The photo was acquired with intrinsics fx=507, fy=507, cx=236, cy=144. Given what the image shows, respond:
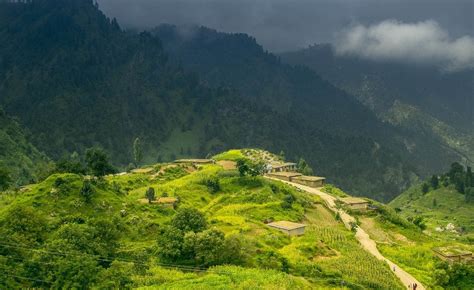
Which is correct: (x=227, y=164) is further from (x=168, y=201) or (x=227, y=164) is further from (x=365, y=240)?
(x=365, y=240)

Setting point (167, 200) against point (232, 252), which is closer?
point (232, 252)

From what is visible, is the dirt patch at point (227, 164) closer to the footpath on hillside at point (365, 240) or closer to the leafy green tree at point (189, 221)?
the footpath on hillside at point (365, 240)

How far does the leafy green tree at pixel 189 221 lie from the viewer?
235ft

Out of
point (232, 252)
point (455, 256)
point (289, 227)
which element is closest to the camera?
point (232, 252)

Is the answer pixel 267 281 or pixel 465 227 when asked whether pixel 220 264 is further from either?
pixel 465 227

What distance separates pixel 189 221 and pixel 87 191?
21225 millimetres

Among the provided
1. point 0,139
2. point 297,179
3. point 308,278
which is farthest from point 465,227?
point 0,139

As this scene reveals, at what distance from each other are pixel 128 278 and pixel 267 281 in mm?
16029

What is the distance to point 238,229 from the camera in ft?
277

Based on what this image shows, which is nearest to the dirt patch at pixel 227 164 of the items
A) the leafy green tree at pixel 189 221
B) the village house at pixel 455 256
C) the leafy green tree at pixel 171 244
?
the village house at pixel 455 256

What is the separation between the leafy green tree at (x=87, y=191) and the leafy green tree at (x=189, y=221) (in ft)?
59.5

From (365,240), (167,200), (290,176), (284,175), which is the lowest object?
(365,240)

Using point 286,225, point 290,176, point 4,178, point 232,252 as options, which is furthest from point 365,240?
point 4,178

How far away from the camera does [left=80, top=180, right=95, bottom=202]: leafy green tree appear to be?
271 ft
